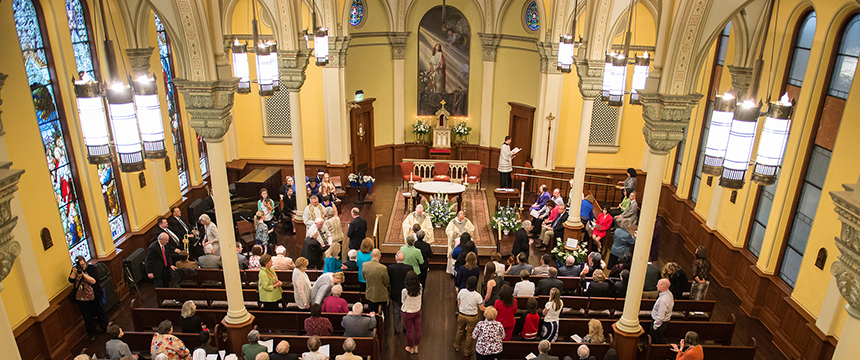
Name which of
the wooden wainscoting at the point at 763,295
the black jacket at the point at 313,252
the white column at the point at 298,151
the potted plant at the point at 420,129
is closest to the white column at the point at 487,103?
the potted plant at the point at 420,129

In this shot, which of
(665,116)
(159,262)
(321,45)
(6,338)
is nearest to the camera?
(6,338)

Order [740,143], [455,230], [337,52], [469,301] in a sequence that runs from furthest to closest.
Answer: [337,52], [455,230], [469,301], [740,143]

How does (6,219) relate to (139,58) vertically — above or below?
below

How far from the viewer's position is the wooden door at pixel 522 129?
54.6 ft

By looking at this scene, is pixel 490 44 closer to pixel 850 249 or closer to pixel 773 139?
pixel 773 139

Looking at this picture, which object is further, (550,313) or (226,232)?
(550,313)

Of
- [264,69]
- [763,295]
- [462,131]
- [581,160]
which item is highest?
[264,69]

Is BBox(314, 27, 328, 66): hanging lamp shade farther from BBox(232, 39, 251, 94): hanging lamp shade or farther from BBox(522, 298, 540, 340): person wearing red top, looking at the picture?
BBox(522, 298, 540, 340): person wearing red top

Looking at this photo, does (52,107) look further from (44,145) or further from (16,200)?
(16,200)

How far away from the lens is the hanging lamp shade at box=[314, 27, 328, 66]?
36.0ft

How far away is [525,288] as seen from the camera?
326 inches

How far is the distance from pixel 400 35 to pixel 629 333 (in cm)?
1246

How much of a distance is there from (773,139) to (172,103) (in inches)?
473

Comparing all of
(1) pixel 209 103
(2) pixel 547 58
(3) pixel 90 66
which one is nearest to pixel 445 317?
(1) pixel 209 103
